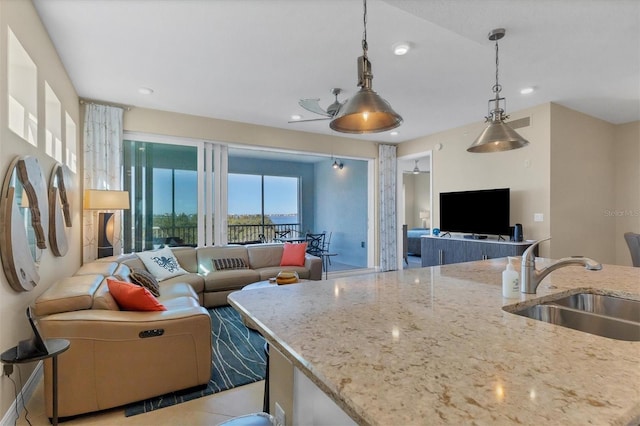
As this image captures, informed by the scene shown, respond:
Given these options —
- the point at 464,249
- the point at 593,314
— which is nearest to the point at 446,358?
the point at 593,314

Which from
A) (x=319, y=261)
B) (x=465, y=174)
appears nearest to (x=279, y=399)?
(x=319, y=261)

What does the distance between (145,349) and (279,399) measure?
4.23ft

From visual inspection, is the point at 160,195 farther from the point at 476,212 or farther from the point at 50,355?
the point at 476,212

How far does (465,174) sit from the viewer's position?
227 inches

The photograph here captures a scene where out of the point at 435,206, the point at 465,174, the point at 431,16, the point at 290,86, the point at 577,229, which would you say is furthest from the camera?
the point at 435,206

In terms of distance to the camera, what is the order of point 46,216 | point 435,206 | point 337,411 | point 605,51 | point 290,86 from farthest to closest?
point 435,206 → point 290,86 → point 605,51 → point 46,216 → point 337,411

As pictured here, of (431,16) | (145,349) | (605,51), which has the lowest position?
(145,349)

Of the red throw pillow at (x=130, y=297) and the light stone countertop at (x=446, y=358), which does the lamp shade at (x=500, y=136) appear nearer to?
the light stone countertop at (x=446, y=358)

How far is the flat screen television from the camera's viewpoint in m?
4.97

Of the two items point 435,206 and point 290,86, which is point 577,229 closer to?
point 435,206

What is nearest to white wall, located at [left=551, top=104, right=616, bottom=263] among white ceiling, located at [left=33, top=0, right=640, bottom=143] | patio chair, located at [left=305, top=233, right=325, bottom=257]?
white ceiling, located at [left=33, top=0, right=640, bottom=143]

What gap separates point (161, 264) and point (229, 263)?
97cm

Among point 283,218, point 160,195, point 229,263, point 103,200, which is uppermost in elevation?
point 160,195

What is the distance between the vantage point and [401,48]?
3068 millimetres
